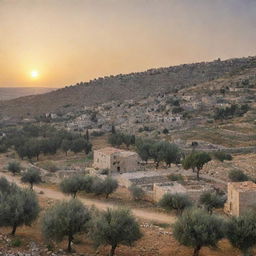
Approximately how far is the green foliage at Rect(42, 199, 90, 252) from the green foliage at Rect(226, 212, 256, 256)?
5.75 metres

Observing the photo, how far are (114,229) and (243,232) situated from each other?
4.99 m

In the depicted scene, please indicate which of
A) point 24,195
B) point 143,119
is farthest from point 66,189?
point 143,119

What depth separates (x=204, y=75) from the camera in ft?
394

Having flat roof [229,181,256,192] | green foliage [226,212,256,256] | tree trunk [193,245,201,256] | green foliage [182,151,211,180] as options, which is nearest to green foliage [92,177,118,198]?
flat roof [229,181,256,192]

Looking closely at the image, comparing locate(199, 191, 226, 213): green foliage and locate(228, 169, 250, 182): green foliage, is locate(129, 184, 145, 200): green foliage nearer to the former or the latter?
locate(199, 191, 226, 213): green foliage

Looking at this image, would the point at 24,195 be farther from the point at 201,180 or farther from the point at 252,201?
the point at 201,180

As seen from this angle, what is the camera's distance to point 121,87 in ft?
401

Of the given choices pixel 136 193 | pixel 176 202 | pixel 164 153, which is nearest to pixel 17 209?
pixel 176 202

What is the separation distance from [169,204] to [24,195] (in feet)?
30.1

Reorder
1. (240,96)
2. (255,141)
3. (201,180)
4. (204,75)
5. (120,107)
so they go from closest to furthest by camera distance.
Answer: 1. (201,180)
2. (255,141)
3. (240,96)
4. (120,107)
5. (204,75)

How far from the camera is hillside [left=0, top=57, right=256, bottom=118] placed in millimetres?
115750

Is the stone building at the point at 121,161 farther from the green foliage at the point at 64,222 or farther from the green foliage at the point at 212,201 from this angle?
the green foliage at the point at 64,222

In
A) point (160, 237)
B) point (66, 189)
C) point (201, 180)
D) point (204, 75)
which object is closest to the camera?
point (160, 237)

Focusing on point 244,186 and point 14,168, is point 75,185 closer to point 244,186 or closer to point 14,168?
point 244,186
